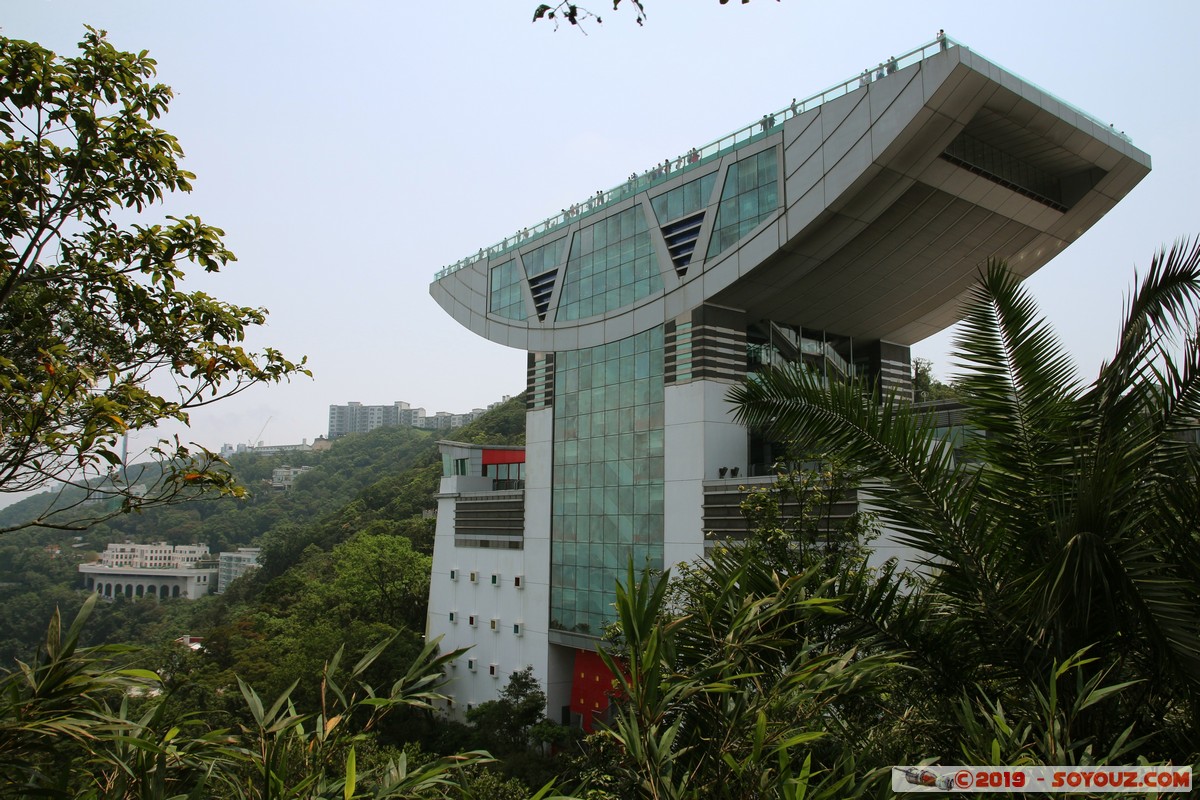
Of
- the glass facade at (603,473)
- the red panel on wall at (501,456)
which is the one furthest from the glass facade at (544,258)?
the red panel on wall at (501,456)

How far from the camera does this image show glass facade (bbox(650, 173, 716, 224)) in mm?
23453

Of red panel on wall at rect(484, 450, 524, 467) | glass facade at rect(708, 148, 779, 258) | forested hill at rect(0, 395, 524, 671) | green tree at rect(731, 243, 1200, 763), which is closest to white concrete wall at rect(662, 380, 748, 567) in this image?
glass facade at rect(708, 148, 779, 258)

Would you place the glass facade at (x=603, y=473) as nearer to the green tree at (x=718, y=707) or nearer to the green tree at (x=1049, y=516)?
the green tree at (x=1049, y=516)

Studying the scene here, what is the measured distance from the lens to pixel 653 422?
79.7 feet

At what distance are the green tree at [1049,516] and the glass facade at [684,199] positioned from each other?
1824 cm

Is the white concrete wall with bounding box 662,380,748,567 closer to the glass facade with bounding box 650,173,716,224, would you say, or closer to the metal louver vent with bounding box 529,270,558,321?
the glass facade with bounding box 650,173,716,224

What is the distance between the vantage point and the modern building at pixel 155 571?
11300 centimetres

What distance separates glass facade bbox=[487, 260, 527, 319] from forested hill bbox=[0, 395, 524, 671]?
11.3 metres

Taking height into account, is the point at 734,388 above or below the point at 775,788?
above

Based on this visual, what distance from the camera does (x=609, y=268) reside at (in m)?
26.2

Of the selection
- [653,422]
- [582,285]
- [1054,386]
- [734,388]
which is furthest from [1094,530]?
[582,285]

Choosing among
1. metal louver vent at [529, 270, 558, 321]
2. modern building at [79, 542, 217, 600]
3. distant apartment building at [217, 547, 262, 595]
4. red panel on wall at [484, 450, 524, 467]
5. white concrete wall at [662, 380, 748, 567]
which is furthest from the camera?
distant apartment building at [217, 547, 262, 595]

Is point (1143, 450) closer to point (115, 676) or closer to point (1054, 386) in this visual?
point (1054, 386)

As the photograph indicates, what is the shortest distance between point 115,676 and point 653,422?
2069cm
